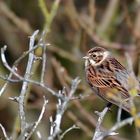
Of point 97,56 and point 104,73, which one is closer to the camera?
point 104,73

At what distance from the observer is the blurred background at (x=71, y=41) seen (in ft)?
24.9

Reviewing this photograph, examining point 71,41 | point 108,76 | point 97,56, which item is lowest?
point 108,76

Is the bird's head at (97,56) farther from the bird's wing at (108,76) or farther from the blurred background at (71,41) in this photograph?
the blurred background at (71,41)

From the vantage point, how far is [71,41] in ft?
27.6

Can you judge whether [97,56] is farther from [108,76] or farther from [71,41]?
[71,41]

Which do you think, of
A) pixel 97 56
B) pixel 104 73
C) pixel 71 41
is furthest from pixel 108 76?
pixel 71 41

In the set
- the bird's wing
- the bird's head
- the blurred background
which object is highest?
the blurred background

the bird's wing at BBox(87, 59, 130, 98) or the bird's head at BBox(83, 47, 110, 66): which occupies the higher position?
the bird's head at BBox(83, 47, 110, 66)

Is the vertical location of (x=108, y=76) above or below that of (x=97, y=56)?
below

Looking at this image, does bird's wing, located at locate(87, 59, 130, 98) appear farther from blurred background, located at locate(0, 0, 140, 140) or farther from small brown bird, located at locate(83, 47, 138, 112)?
blurred background, located at locate(0, 0, 140, 140)

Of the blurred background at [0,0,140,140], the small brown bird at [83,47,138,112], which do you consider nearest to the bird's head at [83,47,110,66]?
the small brown bird at [83,47,138,112]

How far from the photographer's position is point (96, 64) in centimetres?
595

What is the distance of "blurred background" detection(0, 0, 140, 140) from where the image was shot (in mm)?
7590

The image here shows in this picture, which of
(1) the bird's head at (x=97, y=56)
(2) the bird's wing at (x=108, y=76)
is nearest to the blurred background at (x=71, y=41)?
(1) the bird's head at (x=97, y=56)
